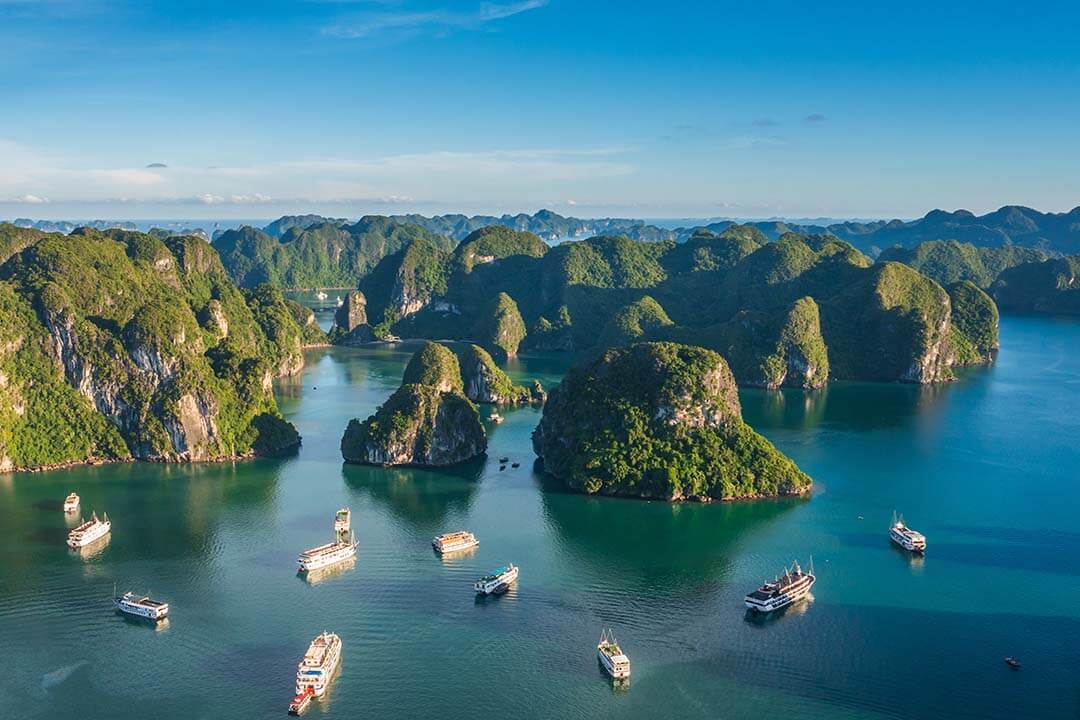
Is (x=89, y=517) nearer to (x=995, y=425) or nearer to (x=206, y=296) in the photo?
(x=206, y=296)

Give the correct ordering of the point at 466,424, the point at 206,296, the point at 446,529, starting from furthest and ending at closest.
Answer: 1. the point at 206,296
2. the point at 466,424
3. the point at 446,529

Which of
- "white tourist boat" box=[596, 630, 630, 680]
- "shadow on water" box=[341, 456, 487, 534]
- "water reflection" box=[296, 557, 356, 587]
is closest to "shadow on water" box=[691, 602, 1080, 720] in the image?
"white tourist boat" box=[596, 630, 630, 680]

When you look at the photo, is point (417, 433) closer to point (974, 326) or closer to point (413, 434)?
point (413, 434)

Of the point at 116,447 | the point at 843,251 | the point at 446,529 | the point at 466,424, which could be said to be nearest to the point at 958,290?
the point at 843,251

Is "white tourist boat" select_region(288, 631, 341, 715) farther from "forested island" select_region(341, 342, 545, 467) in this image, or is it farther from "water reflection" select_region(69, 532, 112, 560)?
"forested island" select_region(341, 342, 545, 467)

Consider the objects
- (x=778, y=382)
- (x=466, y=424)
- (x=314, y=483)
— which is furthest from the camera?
(x=778, y=382)

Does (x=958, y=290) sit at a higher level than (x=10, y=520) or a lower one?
higher
